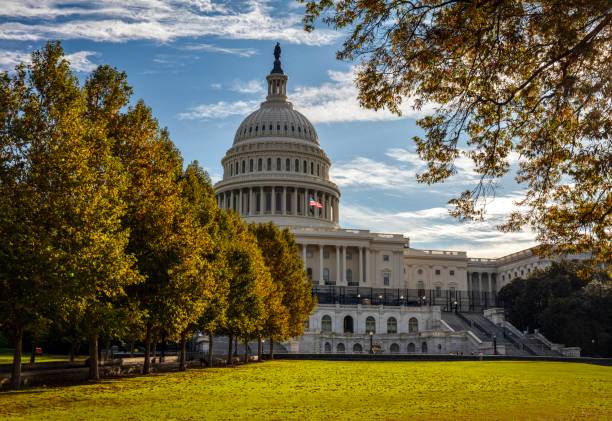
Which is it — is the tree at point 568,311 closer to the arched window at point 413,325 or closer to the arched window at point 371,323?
the arched window at point 413,325

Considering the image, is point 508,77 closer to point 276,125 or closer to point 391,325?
point 391,325

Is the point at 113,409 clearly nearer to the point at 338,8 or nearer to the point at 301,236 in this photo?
the point at 338,8

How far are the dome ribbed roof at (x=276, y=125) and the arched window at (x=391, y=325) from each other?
6712 centimetres

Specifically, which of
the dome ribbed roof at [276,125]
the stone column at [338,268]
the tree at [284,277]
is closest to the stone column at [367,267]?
the stone column at [338,268]

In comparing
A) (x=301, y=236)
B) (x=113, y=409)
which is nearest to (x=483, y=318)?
(x=301, y=236)

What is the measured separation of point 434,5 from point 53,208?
1735 cm

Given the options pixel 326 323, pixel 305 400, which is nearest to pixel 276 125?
pixel 326 323

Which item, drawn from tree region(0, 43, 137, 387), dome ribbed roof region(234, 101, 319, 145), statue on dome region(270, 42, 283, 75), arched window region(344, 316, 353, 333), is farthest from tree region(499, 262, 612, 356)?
statue on dome region(270, 42, 283, 75)

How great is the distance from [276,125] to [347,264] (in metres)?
39.3

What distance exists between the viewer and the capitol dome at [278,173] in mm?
163000

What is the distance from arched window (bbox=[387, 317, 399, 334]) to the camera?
116 m

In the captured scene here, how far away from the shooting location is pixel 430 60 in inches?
659

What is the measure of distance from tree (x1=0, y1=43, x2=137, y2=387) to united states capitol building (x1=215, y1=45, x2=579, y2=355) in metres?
74.2

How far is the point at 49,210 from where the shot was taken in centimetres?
2800
